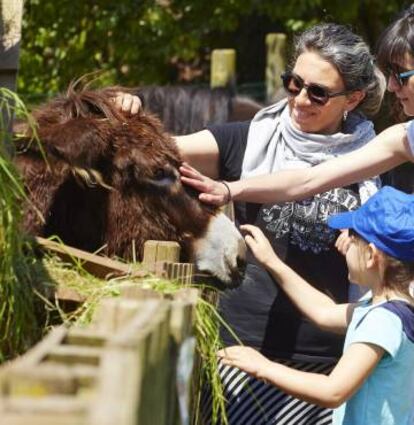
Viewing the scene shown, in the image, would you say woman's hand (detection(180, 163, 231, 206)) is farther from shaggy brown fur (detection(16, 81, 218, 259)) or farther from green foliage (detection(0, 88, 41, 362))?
green foliage (detection(0, 88, 41, 362))

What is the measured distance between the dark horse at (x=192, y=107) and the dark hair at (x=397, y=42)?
440 cm

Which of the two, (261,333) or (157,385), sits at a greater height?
(157,385)

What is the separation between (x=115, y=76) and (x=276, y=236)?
8327 mm

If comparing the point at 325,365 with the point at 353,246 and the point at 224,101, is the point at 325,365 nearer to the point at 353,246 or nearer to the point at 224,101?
the point at 353,246

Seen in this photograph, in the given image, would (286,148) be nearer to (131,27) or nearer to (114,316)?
(114,316)

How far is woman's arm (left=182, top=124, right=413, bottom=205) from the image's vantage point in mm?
3980

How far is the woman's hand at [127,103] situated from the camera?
4156 mm

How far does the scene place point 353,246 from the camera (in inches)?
143

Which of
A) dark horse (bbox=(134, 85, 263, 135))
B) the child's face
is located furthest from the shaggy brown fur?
dark horse (bbox=(134, 85, 263, 135))

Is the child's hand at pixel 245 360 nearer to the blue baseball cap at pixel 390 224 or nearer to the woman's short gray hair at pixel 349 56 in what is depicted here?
the blue baseball cap at pixel 390 224

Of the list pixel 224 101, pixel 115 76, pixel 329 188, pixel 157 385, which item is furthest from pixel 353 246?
pixel 115 76

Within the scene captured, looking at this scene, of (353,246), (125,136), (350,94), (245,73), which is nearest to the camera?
(353,246)

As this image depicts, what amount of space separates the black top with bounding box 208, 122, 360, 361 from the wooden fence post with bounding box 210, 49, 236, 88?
20.0 ft

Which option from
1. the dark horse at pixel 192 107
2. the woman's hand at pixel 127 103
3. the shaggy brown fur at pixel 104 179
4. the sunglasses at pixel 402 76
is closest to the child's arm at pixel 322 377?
the shaggy brown fur at pixel 104 179
